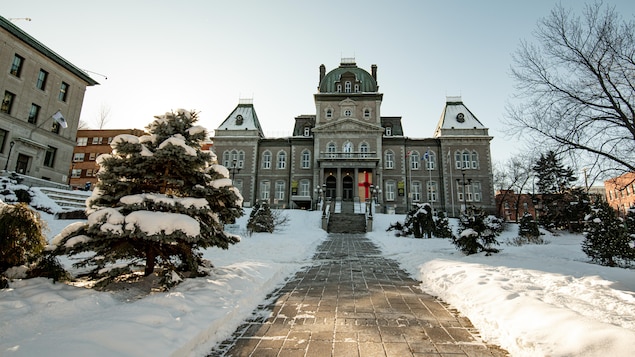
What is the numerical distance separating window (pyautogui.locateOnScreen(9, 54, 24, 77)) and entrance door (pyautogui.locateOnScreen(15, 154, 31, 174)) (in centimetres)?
630

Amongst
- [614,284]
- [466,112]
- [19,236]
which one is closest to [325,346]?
[19,236]

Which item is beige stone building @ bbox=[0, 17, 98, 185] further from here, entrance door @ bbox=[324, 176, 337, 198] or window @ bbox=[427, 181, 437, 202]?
window @ bbox=[427, 181, 437, 202]

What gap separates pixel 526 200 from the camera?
2297 inches

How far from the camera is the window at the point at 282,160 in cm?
3669

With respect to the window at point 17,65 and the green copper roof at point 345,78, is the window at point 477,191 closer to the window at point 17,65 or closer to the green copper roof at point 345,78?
the green copper roof at point 345,78

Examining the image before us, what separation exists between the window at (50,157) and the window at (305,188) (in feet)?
76.3

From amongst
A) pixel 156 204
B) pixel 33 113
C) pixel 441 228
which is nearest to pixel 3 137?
pixel 33 113

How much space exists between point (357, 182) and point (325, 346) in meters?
29.4

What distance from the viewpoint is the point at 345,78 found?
123 ft

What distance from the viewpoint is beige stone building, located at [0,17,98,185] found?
21906mm

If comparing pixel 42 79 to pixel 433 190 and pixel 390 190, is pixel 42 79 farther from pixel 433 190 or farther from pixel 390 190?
pixel 433 190

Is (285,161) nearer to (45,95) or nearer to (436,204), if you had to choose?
(436,204)

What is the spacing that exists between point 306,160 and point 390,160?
1011 cm

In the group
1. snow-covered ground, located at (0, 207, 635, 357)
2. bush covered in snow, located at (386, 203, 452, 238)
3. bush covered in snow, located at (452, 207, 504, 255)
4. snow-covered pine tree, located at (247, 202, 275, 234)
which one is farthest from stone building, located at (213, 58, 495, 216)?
snow-covered ground, located at (0, 207, 635, 357)
